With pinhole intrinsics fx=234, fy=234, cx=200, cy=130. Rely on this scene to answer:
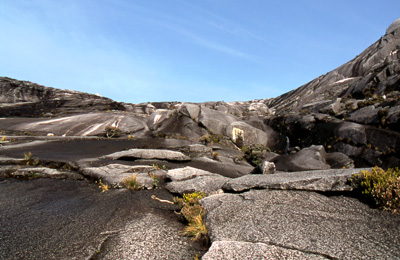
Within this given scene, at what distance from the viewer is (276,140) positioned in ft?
116

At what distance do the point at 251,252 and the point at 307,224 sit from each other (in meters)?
1.99

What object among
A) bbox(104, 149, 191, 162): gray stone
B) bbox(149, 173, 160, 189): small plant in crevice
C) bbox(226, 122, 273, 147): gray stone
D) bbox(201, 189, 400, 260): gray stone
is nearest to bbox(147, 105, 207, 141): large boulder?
bbox(226, 122, 273, 147): gray stone

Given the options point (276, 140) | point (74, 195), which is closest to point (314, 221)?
point (74, 195)

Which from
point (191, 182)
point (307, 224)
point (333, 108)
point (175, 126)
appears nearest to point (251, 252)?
point (307, 224)

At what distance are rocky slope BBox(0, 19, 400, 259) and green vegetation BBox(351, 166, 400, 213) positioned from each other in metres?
0.36

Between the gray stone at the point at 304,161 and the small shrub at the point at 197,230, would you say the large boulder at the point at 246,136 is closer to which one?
the gray stone at the point at 304,161

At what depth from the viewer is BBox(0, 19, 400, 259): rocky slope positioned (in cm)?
544

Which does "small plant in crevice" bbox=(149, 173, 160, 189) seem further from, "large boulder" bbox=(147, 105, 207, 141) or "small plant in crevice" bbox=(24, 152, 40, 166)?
"large boulder" bbox=(147, 105, 207, 141)

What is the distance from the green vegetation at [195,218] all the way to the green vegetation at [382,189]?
4.87 meters

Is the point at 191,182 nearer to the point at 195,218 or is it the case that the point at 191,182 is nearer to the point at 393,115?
the point at 195,218

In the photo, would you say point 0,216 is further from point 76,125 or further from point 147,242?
point 76,125

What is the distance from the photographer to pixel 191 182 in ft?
36.6

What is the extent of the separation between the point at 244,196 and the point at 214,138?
22.1 m

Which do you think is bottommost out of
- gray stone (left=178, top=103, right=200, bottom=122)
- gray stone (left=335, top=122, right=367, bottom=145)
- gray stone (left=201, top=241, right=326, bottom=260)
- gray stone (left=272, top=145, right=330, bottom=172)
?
gray stone (left=272, top=145, right=330, bottom=172)
